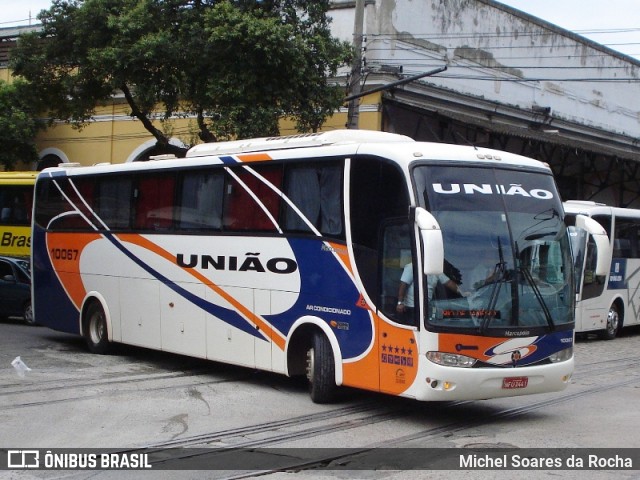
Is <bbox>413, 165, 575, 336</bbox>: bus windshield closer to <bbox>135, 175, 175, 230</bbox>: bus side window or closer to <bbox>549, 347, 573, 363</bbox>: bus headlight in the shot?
<bbox>549, 347, 573, 363</bbox>: bus headlight

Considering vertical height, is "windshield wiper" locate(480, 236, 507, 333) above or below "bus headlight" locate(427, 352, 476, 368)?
above

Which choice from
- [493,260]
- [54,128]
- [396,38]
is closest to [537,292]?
[493,260]

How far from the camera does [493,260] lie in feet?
33.6

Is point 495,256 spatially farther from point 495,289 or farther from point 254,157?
point 254,157

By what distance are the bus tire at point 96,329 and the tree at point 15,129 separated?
18836 mm

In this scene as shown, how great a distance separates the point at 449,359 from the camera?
32.9ft

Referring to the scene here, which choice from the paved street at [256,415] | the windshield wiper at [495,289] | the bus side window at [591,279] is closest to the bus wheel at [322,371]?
the paved street at [256,415]

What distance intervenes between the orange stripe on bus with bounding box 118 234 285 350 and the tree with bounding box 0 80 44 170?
2018 centimetres

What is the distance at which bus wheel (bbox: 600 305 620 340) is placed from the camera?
2261cm

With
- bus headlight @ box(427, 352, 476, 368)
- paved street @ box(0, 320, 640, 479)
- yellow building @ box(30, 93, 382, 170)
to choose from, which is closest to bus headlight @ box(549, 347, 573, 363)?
paved street @ box(0, 320, 640, 479)

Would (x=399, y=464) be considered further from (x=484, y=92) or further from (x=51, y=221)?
(x=484, y=92)

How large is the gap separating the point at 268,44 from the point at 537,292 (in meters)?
13.3

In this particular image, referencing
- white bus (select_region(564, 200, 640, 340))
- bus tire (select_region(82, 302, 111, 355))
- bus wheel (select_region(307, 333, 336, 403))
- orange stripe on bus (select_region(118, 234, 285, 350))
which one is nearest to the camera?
bus wheel (select_region(307, 333, 336, 403))

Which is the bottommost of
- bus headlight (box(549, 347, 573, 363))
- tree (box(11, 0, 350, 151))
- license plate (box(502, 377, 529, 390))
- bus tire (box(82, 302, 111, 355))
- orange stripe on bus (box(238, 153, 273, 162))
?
bus tire (box(82, 302, 111, 355))
